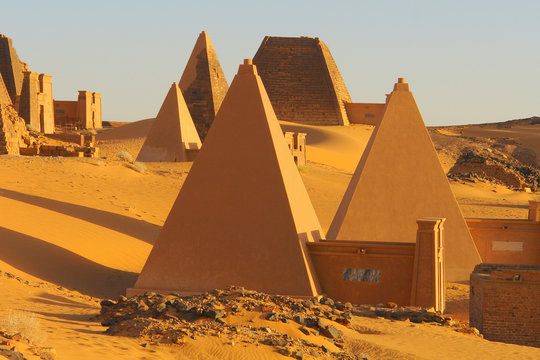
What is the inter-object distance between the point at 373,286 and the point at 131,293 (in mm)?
3673

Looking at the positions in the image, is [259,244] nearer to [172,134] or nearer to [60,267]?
[60,267]

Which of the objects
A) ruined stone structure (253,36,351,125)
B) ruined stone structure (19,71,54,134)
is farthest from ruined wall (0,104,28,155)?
ruined stone structure (253,36,351,125)

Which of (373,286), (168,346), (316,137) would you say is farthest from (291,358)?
(316,137)

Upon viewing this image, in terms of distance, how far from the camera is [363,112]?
5631cm

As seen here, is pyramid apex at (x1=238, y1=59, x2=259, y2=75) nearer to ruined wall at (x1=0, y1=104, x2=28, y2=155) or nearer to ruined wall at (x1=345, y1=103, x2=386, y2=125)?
ruined wall at (x1=0, y1=104, x2=28, y2=155)

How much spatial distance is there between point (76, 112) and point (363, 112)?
783 inches

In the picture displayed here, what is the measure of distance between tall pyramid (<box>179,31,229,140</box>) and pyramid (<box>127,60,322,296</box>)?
14.4 m

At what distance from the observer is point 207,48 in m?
26.4

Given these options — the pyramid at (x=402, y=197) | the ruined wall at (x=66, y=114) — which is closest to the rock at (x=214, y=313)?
the pyramid at (x=402, y=197)

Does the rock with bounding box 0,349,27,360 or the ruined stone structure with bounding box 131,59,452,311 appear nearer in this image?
the rock with bounding box 0,349,27,360

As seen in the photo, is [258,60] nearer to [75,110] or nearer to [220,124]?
[75,110]

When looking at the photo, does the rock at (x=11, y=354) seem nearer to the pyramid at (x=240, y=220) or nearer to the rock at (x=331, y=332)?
the rock at (x=331, y=332)

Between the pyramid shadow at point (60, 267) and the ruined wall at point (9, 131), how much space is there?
999 cm

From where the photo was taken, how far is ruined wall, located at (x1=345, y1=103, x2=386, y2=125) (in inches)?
2193
